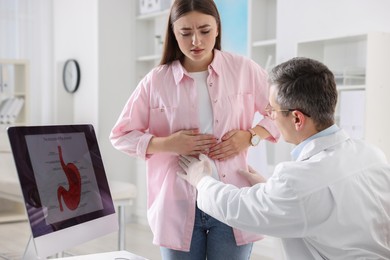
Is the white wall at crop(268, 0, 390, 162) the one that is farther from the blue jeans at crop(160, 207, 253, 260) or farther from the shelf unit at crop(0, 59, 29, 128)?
the shelf unit at crop(0, 59, 29, 128)

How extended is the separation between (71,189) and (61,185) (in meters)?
0.05

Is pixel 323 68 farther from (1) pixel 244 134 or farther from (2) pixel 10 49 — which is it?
(2) pixel 10 49

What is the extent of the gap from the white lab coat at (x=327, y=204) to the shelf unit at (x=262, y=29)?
303 cm

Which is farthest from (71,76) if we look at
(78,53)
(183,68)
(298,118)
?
(298,118)

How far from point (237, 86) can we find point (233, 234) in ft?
1.46

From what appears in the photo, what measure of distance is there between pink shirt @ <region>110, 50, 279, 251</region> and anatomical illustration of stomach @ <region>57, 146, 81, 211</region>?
0.24 metres

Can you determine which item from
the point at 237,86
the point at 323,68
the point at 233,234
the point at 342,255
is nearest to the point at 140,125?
the point at 237,86

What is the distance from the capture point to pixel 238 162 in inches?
69.8

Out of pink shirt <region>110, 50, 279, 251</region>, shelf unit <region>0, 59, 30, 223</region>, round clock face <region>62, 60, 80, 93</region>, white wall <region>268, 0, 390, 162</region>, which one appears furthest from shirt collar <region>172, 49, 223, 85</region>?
round clock face <region>62, 60, 80, 93</region>

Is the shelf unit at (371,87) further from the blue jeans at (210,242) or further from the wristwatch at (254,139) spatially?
the blue jeans at (210,242)

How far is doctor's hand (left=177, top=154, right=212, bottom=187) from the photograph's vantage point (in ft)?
5.23

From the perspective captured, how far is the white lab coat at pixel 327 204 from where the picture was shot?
4.13 feet

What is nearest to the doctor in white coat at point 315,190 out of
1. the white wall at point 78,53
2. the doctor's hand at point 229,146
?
the doctor's hand at point 229,146

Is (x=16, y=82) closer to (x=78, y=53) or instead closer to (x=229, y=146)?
(x=78, y=53)
